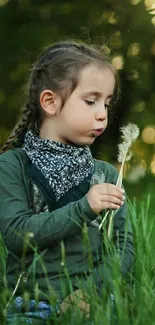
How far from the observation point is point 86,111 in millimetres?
3125

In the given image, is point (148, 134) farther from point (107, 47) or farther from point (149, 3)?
point (149, 3)

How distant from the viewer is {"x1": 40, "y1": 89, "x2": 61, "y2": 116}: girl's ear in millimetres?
3219

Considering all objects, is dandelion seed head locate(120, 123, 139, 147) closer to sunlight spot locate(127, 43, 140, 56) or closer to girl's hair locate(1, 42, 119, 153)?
girl's hair locate(1, 42, 119, 153)

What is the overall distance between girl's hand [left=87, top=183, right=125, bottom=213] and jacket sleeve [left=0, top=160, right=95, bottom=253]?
3 centimetres

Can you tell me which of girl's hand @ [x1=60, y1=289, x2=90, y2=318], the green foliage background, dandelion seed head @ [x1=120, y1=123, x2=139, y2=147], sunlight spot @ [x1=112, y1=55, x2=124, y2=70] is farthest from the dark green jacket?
sunlight spot @ [x1=112, y1=55, x2=124, y2=70]

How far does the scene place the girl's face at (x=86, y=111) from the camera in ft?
10.3

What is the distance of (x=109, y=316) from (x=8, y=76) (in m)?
4.48

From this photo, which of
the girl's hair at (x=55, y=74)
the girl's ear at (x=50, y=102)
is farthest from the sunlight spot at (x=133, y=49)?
the girl's ear at (x=50, y=102)

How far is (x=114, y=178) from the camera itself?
3256mm

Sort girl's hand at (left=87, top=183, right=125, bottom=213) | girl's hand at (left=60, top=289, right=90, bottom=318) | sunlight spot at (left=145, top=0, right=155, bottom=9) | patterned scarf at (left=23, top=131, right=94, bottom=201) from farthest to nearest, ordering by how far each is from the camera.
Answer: sunlight spot at (left=145, top=0, right=155, bottom=9)
patterned scarf at (left=23, top=131, right=94, bottom=201)
girl's hand at (left=87, top=183, right=125, bottom=213)
girl's hand at (left=60, top=289, right=90, bottom=318)

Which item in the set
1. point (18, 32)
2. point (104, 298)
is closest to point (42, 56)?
point (104, 298)

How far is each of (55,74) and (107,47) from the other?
3578 millimetres

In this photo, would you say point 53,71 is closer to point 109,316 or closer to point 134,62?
point 109,316

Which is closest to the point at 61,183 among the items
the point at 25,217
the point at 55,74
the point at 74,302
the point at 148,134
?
the point at 25,217
